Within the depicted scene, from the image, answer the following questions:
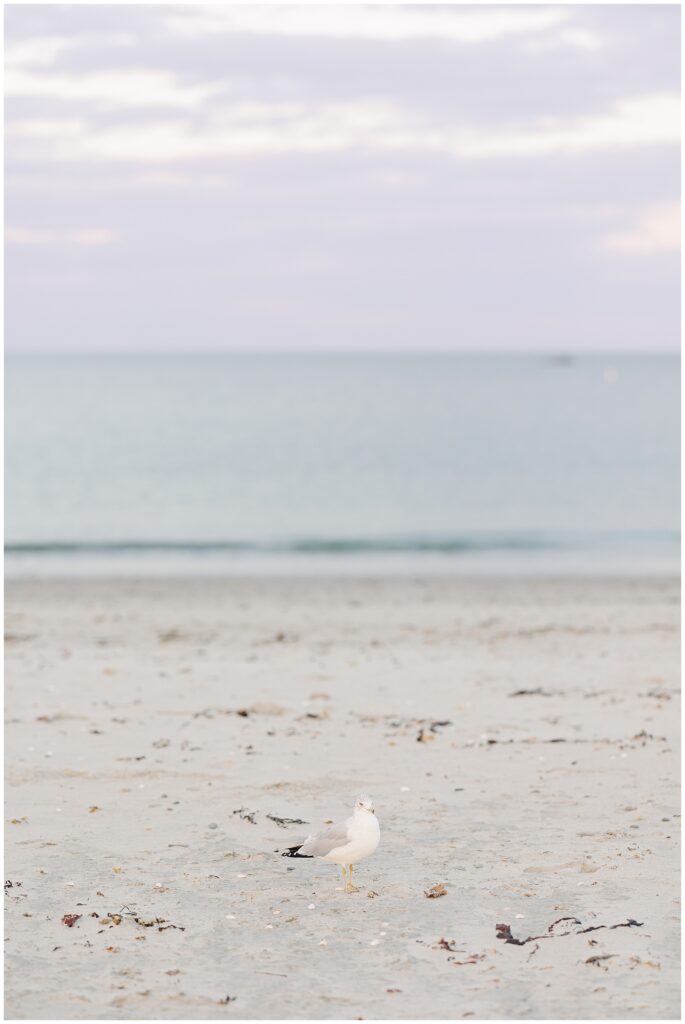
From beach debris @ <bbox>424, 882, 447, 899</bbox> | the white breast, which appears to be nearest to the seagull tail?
the white breast

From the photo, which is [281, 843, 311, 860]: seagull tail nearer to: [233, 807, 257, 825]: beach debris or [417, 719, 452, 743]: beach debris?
[233, 807, 257, 825]: beach debris

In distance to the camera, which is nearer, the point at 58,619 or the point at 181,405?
the point at 58,619

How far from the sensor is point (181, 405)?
11062cm

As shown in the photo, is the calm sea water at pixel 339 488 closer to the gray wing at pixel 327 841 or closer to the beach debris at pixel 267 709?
the beach debris at pixel 267 709

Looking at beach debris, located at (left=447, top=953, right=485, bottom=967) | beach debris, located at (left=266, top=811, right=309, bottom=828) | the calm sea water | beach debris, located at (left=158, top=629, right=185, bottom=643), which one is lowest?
beach debris, located at (left=447, top=953, right=485, bottom=967)

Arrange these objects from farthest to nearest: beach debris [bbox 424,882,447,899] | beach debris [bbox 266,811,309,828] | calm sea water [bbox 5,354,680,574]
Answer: calm sea water [bbox 5,354,680,574] → beach debris [bbox 266,811,309,828] → beach debris [bbox 424,882,447,899]

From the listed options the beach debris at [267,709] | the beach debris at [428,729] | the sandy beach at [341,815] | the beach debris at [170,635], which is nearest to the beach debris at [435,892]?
the sandy beach at [341,815]

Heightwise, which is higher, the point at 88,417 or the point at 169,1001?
the point at 88,417

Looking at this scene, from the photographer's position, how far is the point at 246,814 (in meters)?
8.23

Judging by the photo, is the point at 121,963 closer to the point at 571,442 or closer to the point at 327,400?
the point at 571,442

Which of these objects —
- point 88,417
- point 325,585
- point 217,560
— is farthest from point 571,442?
point 325,585

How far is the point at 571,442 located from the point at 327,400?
2109 inches

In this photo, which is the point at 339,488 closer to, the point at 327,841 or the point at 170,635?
the point at 170,635

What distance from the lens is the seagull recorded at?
6680 millimetres
